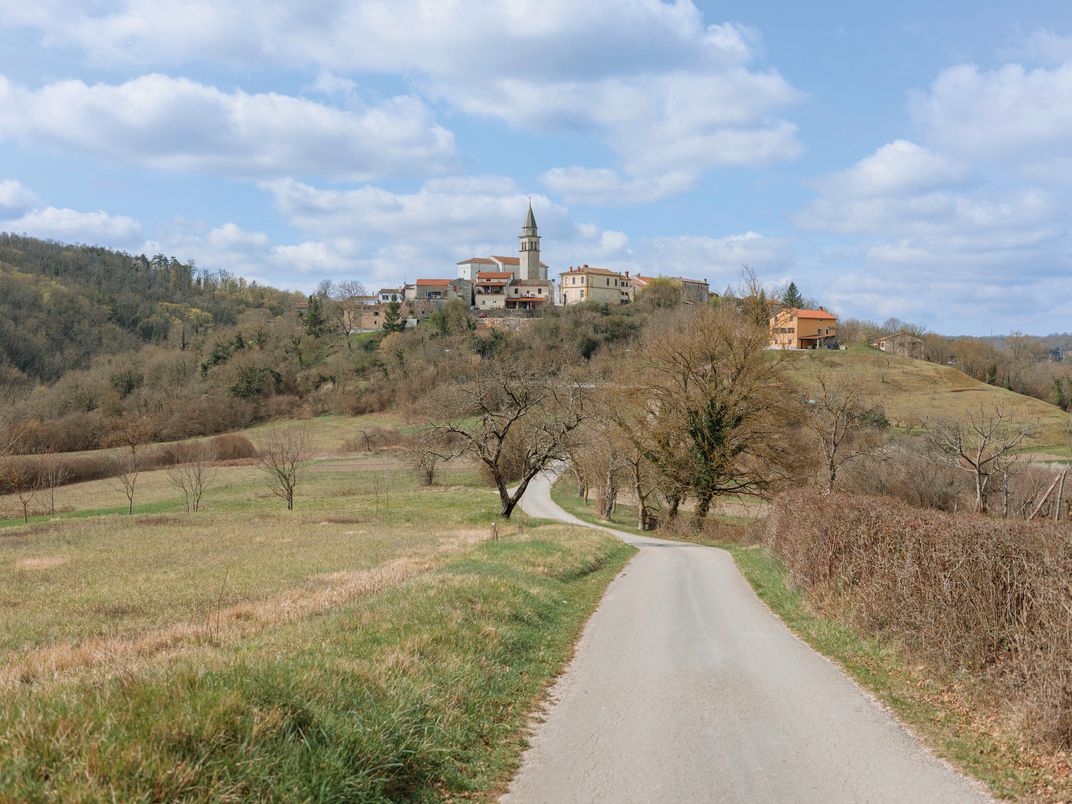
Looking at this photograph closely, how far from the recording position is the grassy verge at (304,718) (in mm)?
4676

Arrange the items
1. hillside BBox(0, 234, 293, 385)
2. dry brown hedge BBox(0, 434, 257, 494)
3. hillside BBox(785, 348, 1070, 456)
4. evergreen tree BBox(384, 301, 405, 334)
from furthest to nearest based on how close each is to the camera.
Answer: evergreen tree BBox(384, 301, 405, 334)
hillside BBox(0, 234, 293, 385)
hillside BBox(785, 348, 1070, 456)
dry brown hedge BBox(0, 434, 257, 494)

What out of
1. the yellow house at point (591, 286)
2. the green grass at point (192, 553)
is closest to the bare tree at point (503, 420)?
the green grass at point (192, 553)

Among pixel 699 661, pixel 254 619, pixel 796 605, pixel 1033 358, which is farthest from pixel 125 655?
pixel 1033 358

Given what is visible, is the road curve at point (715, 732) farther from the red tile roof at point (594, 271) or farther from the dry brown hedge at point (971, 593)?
the red tile roof at point (594, 271)

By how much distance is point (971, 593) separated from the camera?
9117 millimetres

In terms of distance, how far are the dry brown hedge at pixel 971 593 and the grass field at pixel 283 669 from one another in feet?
16.4

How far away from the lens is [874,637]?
11609 mm

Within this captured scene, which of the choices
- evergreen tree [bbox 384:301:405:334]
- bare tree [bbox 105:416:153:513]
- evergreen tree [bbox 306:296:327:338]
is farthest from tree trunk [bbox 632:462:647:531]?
evergreen tree [bbox 306:296:327:338]

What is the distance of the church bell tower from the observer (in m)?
165

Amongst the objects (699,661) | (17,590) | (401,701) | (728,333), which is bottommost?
(17,590)

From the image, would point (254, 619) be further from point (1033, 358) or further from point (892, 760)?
point (1033, 358)

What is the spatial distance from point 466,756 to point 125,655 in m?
5.18

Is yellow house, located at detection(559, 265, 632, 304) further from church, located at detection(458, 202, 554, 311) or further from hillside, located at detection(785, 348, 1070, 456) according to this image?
hillside, located at detection(785, 348, 1070, 456)

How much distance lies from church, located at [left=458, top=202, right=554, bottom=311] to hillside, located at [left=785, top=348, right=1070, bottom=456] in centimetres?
6213
